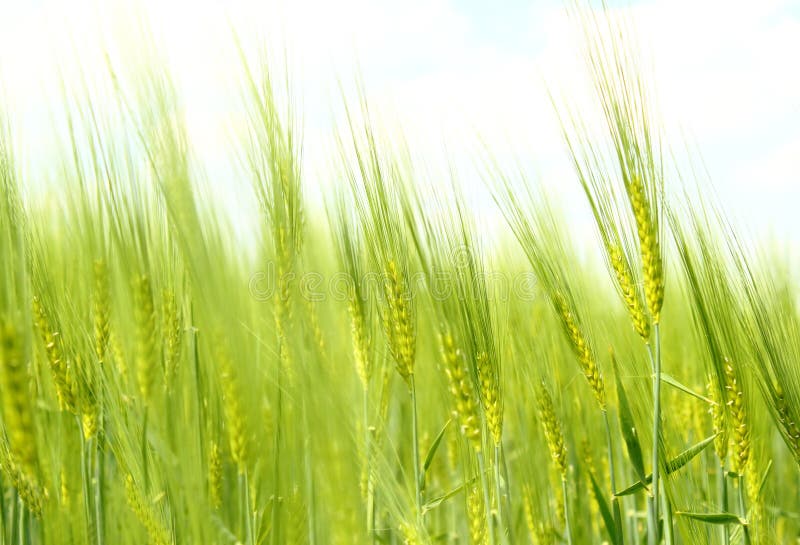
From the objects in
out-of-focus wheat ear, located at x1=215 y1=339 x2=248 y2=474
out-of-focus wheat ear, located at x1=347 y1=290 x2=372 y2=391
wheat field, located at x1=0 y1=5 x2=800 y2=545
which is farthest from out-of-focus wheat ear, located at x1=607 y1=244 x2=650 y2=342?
out-of-focus wheat ear, located at x1=215 y1=339 x2=248 y2=474

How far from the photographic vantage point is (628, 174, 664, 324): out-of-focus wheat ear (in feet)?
4.51

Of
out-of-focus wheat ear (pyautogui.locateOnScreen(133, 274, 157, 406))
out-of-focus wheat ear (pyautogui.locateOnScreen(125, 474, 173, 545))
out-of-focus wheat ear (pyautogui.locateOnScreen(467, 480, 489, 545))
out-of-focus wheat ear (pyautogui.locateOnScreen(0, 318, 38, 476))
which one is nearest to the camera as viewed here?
out-of-focus wheat ear (pyautogui.locateOnScreen(0, 318, 38, 476))

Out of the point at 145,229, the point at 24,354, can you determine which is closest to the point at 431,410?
the point at 145,229

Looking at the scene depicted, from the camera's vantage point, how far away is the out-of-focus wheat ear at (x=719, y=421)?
1492mm

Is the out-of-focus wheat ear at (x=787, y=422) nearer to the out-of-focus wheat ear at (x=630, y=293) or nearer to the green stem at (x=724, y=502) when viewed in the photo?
the green stem at (x=724, y=502)

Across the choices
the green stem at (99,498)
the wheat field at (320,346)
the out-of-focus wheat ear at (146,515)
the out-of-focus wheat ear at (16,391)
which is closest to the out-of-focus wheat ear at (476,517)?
the wheat field at (320,346)

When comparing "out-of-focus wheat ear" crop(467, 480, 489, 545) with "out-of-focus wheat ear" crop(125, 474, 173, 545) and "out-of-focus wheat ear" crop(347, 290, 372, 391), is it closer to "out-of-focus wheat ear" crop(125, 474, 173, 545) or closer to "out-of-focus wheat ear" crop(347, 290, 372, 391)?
"out-of-focus wheat ear" crop(347, 290, 372, 391)

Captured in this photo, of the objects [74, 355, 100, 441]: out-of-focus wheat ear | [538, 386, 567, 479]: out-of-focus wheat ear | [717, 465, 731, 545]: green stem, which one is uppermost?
[74, 355, 100, 441]: out-of-focus wheat ear

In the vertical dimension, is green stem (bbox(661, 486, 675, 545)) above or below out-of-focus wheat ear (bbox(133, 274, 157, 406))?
below

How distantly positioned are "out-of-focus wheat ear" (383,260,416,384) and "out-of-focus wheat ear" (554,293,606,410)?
0.91ft

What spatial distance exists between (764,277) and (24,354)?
1.27 metres

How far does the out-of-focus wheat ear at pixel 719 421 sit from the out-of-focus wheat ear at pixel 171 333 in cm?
92

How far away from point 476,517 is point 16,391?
0.83 meters

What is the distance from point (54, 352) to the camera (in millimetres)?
1443
